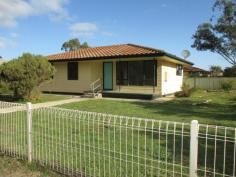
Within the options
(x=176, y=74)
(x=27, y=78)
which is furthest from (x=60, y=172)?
(x=176, y=74)

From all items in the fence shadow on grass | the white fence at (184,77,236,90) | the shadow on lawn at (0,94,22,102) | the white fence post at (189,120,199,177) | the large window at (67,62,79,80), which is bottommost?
the fence shadow on grass

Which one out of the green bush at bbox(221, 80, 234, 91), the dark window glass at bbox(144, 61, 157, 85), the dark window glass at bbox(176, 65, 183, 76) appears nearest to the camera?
the dark window glass at bbox(144, 61, 157, 85)

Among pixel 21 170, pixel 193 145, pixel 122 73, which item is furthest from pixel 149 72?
pixel 193 145

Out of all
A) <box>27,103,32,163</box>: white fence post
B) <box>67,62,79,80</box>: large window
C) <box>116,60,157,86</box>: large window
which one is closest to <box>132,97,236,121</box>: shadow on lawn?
<box>116,60,157,86</box>: large window

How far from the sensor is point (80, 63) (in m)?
21.1

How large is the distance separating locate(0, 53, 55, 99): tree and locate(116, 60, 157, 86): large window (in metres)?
6.05

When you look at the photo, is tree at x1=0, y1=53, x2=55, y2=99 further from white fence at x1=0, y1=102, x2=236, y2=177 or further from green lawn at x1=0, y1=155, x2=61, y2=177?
green lawn at x1=0, y1=155, x2=61, y2=177

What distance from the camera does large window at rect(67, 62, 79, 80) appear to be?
21.3 meters

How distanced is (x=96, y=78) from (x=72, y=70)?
2332 mm

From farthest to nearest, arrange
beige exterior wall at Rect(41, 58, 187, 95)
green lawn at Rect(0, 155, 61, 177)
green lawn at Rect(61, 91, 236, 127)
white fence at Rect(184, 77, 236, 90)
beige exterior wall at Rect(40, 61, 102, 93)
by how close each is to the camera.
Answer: white fence at Rect(184, 77, 236, 90) < beige exterior wall at Rect(40, 61, 102, 93) < beige exterior wall at Rect(41, 58, 187, 95) < green lawn at Rect(61, 91, 236, 127) < green lawn at Rect(0, 155, 61, 177)

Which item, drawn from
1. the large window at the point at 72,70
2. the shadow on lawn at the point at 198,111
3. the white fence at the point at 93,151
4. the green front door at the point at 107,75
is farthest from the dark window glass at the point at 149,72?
the white fence at the point at 93,151

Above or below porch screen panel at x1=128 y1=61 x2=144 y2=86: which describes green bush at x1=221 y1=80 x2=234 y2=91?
below

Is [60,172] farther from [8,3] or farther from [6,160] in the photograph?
[8,3]

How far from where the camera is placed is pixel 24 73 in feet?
47.0
